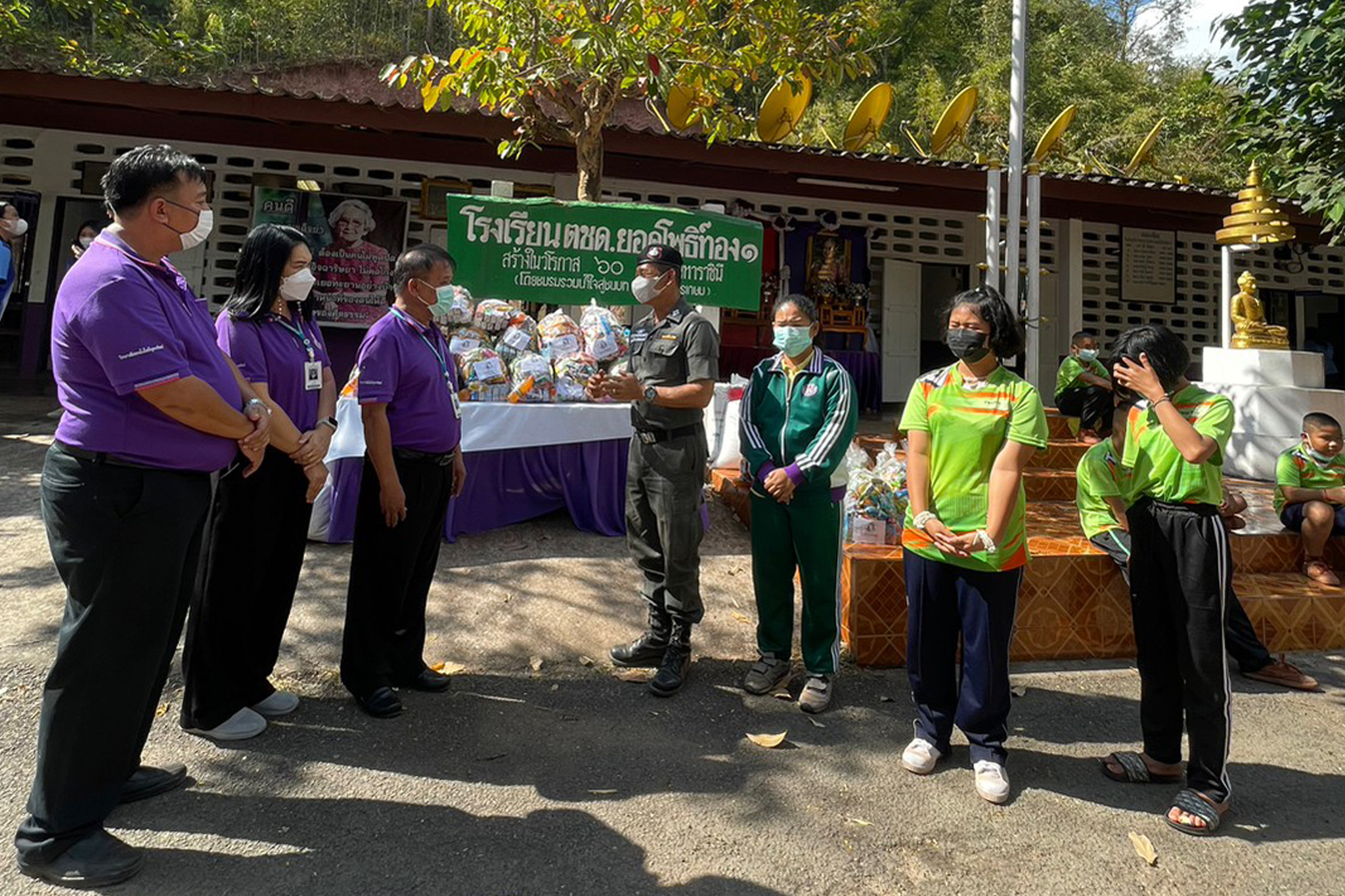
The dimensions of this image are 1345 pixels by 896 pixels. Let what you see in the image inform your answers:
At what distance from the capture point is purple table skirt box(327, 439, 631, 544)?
200 inches

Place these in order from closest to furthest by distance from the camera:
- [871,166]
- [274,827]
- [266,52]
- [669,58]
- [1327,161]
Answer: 1. [274,827]
2. [669,58]
3. [1327,161]
4. [871,166]
5. [266,52]

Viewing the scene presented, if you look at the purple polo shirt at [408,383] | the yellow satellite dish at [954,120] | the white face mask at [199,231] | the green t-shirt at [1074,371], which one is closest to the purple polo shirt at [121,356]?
the white face mask at [199,231]

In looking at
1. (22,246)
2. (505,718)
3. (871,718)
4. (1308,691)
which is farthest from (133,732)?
(22,246)

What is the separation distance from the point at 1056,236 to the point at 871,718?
998 cm

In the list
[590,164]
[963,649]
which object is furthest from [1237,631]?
[590,164]

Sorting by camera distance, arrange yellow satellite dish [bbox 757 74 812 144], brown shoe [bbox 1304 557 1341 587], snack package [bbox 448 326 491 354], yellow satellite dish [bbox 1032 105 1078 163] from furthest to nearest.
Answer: yellow satellite dish [bbox 1032 105 1078 163], yellow satellite dish [bbox 757 74 812 144], snack package [bbox 448 326 491 354], brown shoe [bbox 1304 557 1341 587]

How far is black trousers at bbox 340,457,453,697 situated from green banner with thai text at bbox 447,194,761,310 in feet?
9.17

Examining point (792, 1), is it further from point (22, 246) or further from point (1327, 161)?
point (22, 246)

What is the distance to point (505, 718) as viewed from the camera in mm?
3303

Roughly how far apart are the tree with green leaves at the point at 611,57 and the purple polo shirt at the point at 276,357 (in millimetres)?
3185

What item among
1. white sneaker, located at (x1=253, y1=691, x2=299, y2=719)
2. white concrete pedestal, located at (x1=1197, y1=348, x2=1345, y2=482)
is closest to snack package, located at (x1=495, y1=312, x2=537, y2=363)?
white sneaker, located at (x1=253, y1=691, x2=299, y2=719)

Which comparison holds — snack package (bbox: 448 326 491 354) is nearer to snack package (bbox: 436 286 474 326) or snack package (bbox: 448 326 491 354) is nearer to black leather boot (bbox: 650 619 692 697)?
snack package (bbox: 436 286 474 326)

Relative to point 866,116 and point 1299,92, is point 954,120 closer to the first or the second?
point 866,116

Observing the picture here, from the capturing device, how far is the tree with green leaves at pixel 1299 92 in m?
7.03
